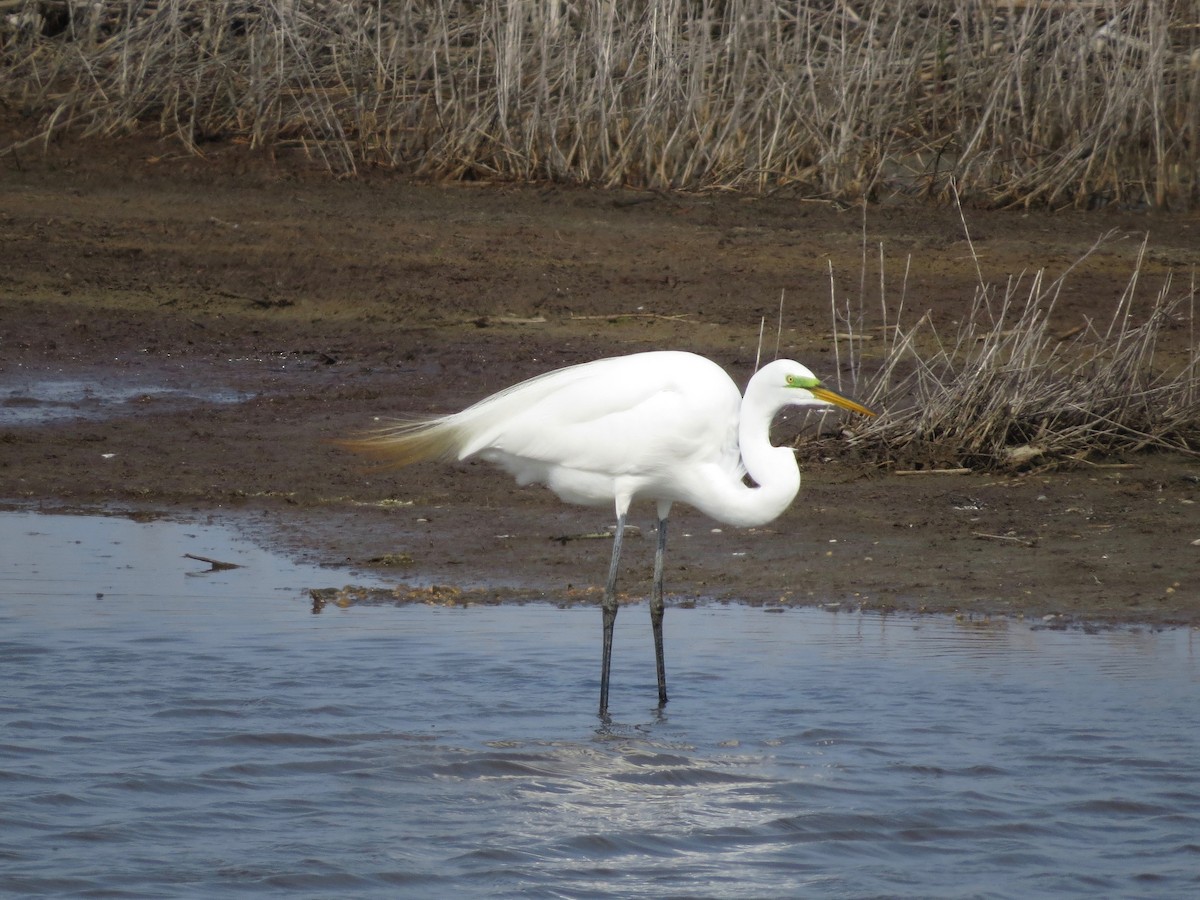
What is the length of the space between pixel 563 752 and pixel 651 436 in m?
1.01

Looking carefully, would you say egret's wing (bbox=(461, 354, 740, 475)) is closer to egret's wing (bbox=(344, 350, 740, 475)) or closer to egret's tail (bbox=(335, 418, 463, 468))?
egret's wing (bbox=(344, 350, 740, 475))

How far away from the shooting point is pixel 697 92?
40.0ft

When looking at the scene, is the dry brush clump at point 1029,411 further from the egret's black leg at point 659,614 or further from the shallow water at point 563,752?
the egret's black leg at point 659,614

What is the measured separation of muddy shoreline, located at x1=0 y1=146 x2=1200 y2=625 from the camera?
643 centimetres

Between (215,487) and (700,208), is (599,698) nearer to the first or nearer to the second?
(215,487)

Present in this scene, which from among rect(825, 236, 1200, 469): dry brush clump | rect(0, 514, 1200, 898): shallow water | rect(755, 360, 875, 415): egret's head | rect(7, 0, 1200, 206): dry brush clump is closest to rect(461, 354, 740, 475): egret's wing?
rect(755, 360, 875, 415): egret's head

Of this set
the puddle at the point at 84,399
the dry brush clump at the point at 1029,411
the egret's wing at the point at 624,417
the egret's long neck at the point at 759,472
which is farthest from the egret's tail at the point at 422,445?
the puddle at the point at 84,399

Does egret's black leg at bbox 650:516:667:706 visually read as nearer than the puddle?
Yes

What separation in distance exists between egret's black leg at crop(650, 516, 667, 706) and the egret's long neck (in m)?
0.27

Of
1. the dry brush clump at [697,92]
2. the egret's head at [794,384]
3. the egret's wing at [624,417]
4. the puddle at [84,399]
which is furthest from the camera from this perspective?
the dry brush clump at [697,92]

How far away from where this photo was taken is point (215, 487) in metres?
7.41

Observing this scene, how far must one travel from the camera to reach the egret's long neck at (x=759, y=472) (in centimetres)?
508

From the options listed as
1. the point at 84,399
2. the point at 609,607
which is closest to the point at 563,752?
the point at 609,607

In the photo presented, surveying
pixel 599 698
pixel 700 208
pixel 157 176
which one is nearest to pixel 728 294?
pixel 700 208
